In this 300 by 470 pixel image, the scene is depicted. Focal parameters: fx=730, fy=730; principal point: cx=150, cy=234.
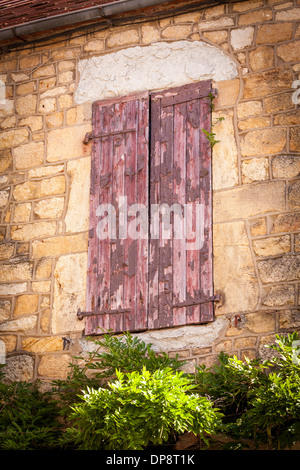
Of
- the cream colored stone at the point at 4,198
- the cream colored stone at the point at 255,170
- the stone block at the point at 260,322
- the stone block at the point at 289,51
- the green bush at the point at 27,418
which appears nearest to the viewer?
the green bush at the point at 27,418

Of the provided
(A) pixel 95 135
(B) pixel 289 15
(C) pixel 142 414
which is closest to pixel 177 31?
(B) pixel 289 15

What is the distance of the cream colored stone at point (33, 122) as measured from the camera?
6609 mm

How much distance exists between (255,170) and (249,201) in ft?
0.84

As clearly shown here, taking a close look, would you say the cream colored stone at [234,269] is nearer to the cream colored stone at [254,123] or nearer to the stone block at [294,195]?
the stone block at [294,195]

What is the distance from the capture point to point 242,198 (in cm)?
564

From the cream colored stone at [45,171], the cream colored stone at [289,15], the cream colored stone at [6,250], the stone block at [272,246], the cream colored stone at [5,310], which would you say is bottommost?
the cream colored stone at [5,310]

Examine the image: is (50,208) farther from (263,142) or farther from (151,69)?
(263,142)

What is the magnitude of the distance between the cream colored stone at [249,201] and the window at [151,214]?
9 centimetres

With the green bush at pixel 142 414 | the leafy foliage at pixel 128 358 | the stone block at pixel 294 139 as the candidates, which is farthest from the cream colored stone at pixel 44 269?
the stone block at pixel 294 139

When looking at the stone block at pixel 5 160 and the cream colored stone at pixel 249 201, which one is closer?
the cream colored stone at pixel 249 201

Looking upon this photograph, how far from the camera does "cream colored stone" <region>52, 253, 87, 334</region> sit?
19.3 feet

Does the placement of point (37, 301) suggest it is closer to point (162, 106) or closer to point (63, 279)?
point (63, 279)

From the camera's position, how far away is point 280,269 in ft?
17.6
